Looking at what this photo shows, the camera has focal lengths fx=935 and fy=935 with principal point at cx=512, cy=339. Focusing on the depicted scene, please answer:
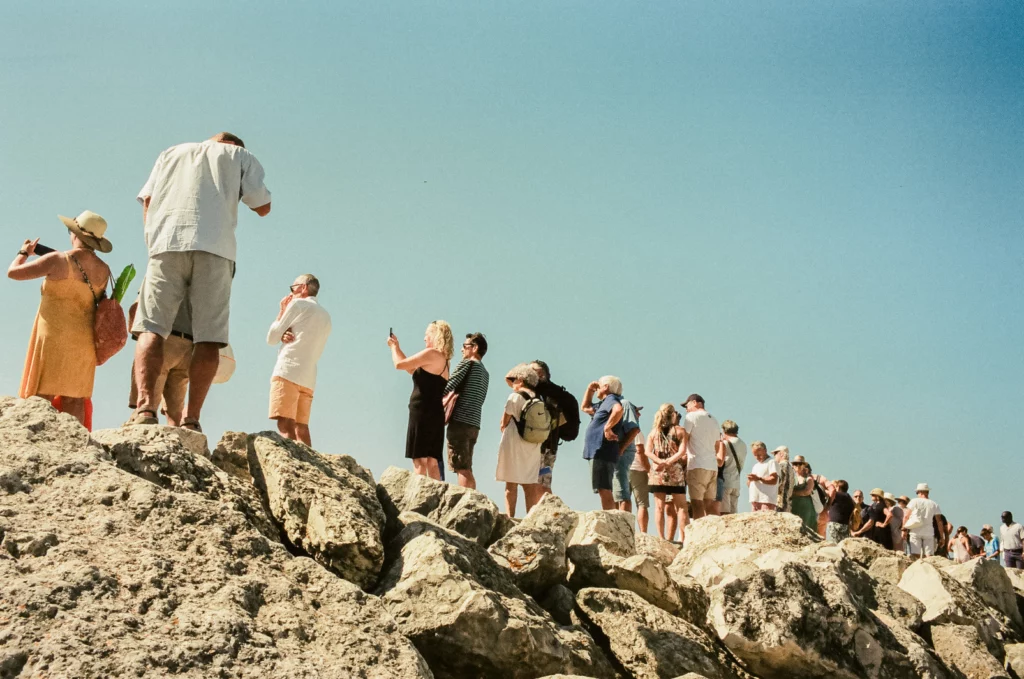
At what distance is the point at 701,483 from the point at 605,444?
1.56 meters

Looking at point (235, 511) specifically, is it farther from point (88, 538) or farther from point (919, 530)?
point (919, 530)

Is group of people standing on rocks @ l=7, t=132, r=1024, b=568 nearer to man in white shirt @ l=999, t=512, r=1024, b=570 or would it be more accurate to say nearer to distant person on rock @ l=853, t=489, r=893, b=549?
distant person on rock @ l=853, t=489, r=893, b=549

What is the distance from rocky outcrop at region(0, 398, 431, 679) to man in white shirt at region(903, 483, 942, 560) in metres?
13.1

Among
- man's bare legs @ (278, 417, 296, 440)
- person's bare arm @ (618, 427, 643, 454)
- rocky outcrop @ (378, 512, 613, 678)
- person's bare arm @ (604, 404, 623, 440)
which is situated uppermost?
person's bare arm @ (604, 404, 623, 440)

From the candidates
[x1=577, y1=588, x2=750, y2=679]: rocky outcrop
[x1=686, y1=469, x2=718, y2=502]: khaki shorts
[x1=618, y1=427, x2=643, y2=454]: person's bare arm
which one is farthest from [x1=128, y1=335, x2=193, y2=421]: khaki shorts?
[x1=686, y1=469, x2=718, y2=502]: khaki shorts

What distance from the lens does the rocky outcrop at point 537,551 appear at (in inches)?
240

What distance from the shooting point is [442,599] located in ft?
16.3

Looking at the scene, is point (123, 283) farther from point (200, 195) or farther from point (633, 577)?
point (633, 577)

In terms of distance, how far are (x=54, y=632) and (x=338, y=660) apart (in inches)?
46.0

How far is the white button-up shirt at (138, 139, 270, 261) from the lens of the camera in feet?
20.3

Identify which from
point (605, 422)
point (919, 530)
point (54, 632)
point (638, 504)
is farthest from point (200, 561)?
point (919, 530)

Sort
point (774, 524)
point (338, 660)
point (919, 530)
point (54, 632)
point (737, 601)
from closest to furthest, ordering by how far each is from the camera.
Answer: point (54, 632) < point (338, 660) < point (737, 601) < point (774, 524) < point (919, 530)

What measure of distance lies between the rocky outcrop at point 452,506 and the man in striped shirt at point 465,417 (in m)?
2.22

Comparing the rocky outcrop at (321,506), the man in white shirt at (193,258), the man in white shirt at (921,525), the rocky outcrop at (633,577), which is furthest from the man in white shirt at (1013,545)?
the man in white shirt at (193,258)
